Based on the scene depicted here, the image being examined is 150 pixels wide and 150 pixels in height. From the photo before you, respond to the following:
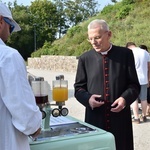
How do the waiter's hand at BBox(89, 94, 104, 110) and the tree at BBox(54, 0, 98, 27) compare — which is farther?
the tree at BBox(54, 0, 98, 27)

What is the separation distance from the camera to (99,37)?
8.38 ft

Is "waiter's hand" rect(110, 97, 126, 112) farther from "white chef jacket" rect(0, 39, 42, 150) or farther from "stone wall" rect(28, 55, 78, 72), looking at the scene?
"stone wall" rect(28, 55, 78, 72)

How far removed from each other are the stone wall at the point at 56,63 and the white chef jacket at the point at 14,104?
1699 cm

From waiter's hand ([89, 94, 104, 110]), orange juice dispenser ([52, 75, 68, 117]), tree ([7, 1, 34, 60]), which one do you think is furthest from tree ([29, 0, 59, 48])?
orange juice dispenser ([52, 75, 68, 117])

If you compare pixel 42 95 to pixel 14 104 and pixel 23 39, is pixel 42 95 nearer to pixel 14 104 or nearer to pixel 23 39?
pixel 14 104

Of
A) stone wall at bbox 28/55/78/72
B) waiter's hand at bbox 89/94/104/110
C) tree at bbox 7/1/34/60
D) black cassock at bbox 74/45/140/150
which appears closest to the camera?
waiter's hand at bbox 89/94/104/110

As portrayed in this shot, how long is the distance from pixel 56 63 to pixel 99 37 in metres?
19.6

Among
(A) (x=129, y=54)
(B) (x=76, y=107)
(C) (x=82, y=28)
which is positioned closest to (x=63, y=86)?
(A) (x=129, y=54)

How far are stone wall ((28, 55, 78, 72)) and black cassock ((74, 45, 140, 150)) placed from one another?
15.8 meters

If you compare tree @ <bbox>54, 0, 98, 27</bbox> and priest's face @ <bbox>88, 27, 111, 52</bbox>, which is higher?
tree @ <bbox>54, 0, 98, 27</bbox>

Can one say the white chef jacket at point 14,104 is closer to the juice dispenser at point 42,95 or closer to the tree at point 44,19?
the juice dispenser at point 42,95

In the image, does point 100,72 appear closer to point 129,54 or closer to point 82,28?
point 129,54

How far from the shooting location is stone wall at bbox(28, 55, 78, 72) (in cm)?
1936

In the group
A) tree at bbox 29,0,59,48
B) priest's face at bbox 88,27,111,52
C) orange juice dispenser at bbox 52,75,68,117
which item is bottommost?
orange juice dispenser at bbox 52,75,68,117
